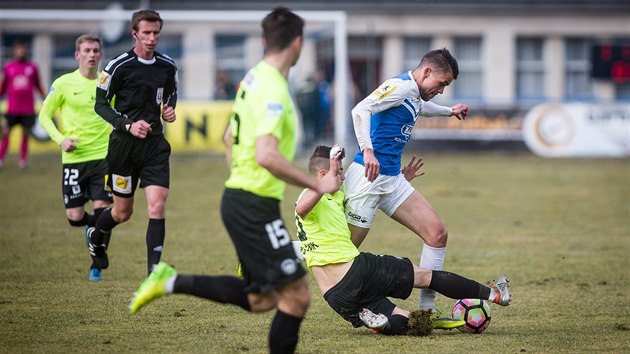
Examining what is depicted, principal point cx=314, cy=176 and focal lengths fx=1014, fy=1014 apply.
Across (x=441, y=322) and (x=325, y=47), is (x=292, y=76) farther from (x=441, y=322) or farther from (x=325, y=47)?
(x=441, y=322)

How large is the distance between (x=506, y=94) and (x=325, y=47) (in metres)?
14.8

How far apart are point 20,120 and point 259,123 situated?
1714 centimetres

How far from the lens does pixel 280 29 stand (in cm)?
573

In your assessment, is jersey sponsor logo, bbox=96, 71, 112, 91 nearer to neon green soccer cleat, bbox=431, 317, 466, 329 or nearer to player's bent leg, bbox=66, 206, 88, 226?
player's bent leg, bbox=66, 206, 88, 226

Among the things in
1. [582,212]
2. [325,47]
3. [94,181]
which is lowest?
[582,212]

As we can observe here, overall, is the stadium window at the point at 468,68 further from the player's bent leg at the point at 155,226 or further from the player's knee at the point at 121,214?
the player's bent leg at the point at 155,226

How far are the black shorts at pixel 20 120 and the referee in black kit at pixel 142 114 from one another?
13.5 m

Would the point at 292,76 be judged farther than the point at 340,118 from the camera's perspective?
Yes

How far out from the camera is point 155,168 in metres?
8.75

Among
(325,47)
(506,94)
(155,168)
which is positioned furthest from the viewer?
(506,94)

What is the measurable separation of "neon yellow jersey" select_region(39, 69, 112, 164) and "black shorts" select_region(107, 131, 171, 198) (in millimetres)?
1620

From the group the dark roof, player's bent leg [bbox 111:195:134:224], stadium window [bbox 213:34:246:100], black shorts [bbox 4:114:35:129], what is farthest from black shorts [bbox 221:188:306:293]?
the dark roof

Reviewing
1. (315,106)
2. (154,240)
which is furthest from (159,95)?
(315,106)

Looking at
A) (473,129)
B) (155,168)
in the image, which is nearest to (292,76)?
(473,129)
